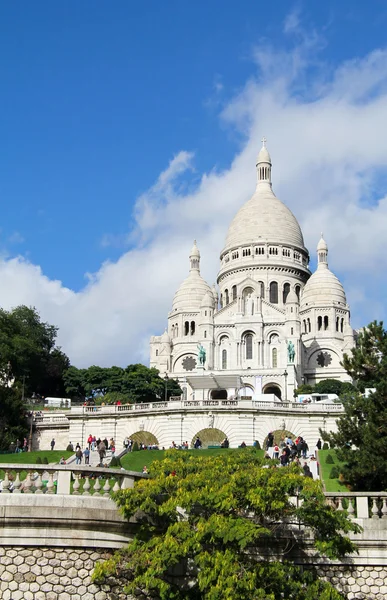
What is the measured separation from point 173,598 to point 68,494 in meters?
2.73

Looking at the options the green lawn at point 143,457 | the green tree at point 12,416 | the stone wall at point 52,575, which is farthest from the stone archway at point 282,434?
the stone wall at point 52,575

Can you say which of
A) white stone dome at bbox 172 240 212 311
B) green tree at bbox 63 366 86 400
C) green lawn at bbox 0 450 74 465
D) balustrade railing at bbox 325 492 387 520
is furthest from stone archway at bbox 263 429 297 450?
white stone dome at bbox 172 240 212 311

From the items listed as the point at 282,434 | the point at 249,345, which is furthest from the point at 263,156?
the point at 282,434

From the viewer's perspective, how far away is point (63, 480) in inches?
626

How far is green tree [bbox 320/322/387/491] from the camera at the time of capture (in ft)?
83.8

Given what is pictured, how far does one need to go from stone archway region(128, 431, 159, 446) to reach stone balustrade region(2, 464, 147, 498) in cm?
3202

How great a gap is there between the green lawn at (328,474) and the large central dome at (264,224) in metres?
69.5

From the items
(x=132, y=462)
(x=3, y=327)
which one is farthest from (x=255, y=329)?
(x=132, y=462)

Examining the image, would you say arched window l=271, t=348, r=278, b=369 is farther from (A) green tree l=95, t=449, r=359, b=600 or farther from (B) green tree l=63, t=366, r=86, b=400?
(A) green tree l=95, t=449, r=359, b=600

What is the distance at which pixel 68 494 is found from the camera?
15.8 m

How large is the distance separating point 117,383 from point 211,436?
92.1ft

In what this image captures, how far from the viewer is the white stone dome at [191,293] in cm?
10281

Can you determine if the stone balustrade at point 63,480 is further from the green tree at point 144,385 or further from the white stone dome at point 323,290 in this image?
the white stone dome at point 323,290

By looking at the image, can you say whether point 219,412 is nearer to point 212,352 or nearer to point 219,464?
point 219,464
